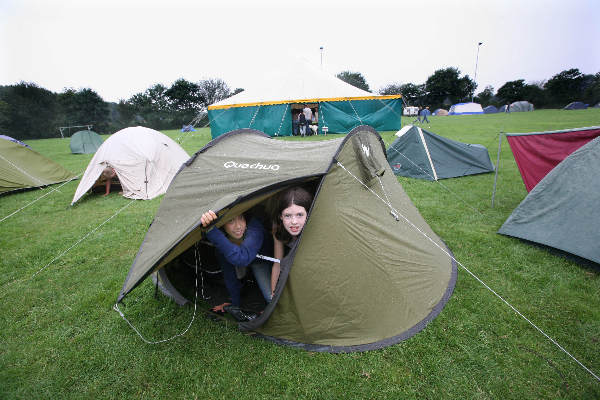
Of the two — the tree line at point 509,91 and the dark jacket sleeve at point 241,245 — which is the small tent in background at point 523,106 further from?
the dark jacket sleeve at point 241,245

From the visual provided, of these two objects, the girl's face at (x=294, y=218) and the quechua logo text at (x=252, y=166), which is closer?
the girl's face at (x=294, y=218)

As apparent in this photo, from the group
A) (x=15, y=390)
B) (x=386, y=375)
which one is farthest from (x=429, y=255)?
(x=15, y=390)

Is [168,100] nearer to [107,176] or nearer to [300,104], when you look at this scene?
[300,104]

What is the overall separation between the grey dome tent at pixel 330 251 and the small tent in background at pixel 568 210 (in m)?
1.70

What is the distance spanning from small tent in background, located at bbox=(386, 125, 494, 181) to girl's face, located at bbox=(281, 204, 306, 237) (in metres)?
5.49

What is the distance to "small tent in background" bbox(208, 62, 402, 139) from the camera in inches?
570

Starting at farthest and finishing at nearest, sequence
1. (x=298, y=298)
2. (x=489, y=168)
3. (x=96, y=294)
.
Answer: (x=489, y=168)
(x=96, y=294)
(x=298, y=298)

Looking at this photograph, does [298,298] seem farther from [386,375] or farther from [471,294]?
[471,294]

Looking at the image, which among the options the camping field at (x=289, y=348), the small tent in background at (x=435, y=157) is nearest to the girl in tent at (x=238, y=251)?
the camping field at (x=289, y=348)

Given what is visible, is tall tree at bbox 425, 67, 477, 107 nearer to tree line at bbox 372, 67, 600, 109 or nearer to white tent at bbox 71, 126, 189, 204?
tree line at bbox 372, 67, 600, 109

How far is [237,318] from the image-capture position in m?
2.50

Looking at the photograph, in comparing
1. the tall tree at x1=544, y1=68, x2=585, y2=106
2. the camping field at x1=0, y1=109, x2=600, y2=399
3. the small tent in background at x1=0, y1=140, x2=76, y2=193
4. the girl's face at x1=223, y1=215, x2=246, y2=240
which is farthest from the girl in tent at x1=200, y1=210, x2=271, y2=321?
the tall tree at x1=544, y1=68, x2=585, y2=106

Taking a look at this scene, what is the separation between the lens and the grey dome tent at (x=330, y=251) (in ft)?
7.25

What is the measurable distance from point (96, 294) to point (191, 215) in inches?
71.4
